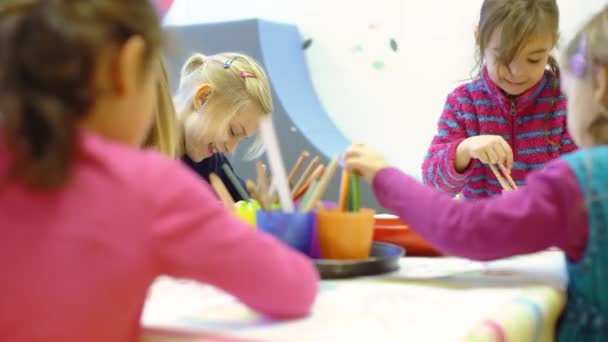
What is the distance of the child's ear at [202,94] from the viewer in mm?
1344

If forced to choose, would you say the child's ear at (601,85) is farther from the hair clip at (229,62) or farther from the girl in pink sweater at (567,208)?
the hair clip at (229,62)

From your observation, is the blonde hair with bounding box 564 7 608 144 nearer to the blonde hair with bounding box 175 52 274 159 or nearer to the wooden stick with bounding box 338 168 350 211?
the wooden stick with bounding box 338 168 350 211

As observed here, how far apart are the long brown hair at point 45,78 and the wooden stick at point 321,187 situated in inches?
11.5

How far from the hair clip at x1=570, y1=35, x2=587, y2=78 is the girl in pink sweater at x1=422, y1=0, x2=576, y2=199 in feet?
1.42

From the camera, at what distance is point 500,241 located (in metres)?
0.64

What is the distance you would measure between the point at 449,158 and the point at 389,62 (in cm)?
112

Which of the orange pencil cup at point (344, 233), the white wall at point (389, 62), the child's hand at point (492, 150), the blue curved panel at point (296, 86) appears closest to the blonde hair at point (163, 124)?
the orange pencil cup at point (344, 233)

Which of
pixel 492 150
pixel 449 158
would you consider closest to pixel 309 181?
pixel 492 150

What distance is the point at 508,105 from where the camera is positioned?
4.35 feet

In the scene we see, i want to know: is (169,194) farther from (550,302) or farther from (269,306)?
(550,302)

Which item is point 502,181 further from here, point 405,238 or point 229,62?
point 229,62

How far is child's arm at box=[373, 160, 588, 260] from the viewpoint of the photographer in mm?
612

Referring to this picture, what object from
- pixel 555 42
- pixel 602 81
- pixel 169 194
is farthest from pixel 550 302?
pixel 555 42

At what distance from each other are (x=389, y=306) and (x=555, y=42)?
2.71 feet
